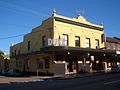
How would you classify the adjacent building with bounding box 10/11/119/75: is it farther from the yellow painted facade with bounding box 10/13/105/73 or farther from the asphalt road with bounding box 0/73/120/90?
the asphalt road with bounding box 0/73/120/90

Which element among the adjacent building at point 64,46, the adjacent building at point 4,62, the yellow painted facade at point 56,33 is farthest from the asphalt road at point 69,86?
the adjacent building at point 4,62

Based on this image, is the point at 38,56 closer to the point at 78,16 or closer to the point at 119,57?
the point at 78,16

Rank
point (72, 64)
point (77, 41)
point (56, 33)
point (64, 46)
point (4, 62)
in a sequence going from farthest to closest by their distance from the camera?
point (4, 62) < point (77, 41) < point (72, 64) < point (56, 33) < point (64, 46)

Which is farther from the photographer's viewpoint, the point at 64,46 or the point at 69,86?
the point at 64,46

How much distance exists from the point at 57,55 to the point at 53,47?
332 cm

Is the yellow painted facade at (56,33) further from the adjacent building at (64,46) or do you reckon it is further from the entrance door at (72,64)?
the entrance door at (72,64)

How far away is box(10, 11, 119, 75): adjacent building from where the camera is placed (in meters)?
34.2

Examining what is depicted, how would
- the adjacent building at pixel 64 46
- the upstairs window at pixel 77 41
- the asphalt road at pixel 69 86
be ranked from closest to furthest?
the asphalt road at pixel 69 86
the adjacent building at pixel 64 46
the upstairs window at pixel 77 41

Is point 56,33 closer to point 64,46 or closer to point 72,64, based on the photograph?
point 64,46

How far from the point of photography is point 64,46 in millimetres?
31297

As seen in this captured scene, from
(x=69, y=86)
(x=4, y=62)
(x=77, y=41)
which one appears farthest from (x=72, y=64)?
(x=4, y=62)

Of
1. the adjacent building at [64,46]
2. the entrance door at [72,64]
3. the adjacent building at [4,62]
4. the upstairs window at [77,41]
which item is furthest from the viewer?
the adjacent building at [4,62]

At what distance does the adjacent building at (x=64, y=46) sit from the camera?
34250 millimetres

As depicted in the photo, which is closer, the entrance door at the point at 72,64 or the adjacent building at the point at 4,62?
the entrance door at the point at 72,64
